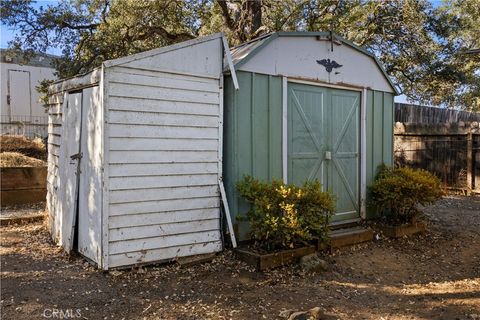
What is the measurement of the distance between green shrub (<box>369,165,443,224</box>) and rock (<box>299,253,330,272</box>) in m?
2.06

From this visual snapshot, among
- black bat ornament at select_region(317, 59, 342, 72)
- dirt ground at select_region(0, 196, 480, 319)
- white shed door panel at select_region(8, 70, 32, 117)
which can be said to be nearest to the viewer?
dirt ground at select_region(0, 196, 480, 319)

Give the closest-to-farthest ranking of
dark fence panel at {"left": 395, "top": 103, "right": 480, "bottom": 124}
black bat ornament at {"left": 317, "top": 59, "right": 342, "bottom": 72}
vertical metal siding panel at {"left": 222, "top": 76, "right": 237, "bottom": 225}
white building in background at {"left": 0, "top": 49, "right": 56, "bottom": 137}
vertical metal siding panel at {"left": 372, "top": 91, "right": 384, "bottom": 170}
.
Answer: vertical metal siding panel at {"left": 222, "top": 76, "right": 237, "bottom": 225} < black bat ornament at {"left": 317, "top": 59, "right": 342, "bottom": 72} < vertical metal siding panel at {"left": 372, "top": 91, "right": 384, "bottom": 170} < dark fence panel at {"left": 395, "top": 103, "right": 480, "bottom": 124} < white building in background at {"left": 0, "top": 49, "right": 56, "bottom": 137}

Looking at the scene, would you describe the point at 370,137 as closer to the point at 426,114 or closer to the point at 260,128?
the point at 260,128

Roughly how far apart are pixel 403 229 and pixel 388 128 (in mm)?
1771

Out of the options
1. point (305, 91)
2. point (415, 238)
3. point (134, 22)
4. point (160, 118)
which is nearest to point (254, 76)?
point (305, 91)

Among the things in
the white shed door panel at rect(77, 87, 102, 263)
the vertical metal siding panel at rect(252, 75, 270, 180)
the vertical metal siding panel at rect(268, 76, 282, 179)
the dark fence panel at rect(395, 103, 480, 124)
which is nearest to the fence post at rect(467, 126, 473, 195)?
the dark fence panel at rect(395, 103, 480, 124)

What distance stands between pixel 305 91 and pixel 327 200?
1.70 m

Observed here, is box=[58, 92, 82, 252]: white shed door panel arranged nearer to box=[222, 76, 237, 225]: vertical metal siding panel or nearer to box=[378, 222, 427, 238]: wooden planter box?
box=[222, 76, 237, 225]: vertical metal siding panel

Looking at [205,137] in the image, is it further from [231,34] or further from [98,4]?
[98,4]

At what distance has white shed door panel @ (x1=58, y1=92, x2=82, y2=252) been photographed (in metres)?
4.75

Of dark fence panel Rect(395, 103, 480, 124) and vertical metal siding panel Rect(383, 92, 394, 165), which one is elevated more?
dark fence panel Rect(395, 103, 480, 124)

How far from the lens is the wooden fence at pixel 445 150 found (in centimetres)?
975

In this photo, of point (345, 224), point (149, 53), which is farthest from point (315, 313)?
point (345, 224)

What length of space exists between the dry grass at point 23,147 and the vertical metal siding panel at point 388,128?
798cm
